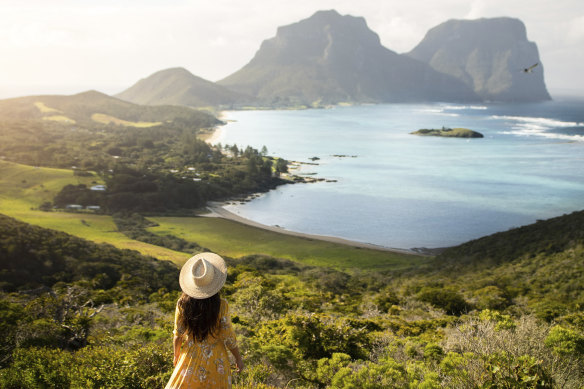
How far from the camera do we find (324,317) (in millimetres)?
11656

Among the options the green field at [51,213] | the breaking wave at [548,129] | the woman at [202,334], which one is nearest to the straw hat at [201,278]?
the woman at [202,334]

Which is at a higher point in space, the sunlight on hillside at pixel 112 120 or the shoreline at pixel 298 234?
the sunlight on hillside at pixel 112 120

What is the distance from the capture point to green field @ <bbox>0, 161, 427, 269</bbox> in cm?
3231

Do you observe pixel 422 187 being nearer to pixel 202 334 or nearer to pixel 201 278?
pixel 202 334

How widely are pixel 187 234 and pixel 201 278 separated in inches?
1507

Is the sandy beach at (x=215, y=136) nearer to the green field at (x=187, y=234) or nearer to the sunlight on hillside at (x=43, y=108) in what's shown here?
the sunlight on hillside at (x=43, y=108)

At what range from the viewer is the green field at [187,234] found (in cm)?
3231

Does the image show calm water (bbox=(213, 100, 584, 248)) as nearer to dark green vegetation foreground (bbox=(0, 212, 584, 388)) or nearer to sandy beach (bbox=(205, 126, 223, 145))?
sandy beach (bbox=(205, 126, 223, 145))

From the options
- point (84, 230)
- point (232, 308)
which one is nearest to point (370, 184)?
point (84, 230)

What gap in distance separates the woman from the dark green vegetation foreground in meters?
2.14

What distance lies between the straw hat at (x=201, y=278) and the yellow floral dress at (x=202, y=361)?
0.28 meters

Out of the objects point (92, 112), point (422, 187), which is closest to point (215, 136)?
point (92, 112)

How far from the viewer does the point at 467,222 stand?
44000 mm

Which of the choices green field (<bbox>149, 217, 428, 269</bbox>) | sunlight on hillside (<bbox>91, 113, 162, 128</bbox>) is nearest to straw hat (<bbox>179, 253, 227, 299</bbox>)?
green field (<bbox>149, 217, 428, 269</bbox>)
